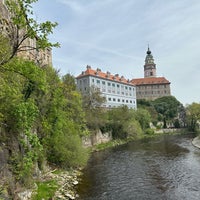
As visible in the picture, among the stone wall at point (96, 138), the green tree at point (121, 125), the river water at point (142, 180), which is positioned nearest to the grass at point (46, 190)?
the river water at point (142, 180)

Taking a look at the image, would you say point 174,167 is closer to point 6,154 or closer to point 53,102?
point 53,102

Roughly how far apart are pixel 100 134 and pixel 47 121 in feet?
72.4

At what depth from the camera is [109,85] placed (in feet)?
219

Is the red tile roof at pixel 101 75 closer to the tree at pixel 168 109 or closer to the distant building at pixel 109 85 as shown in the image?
the distant building at pixel 109 85

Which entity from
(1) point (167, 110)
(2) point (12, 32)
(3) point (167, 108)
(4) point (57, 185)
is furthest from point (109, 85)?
(2) point (12, 32)

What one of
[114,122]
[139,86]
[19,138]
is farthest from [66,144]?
[139,86]

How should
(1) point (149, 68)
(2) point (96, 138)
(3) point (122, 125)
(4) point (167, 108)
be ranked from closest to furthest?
(2) point (96, 138) < (3) point (122, 125) < (4) point (167, 108) < (1) point (149, 68)

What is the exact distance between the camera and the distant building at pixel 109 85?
62.6m

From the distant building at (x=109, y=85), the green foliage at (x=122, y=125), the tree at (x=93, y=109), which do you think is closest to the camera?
the tree at (x=93, y=109)

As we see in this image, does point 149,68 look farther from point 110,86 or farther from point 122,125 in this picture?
point 122,125

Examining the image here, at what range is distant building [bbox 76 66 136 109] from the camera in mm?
62594

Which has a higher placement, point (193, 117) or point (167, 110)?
point (167, 110)

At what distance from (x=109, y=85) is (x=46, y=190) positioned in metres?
54.9

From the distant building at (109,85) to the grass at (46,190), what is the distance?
4516 cm
